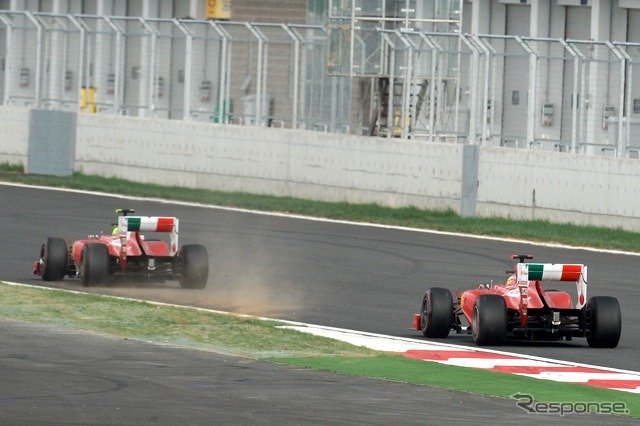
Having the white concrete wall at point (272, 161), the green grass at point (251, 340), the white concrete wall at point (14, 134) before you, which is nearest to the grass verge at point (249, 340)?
the green grass at point (251, 340)

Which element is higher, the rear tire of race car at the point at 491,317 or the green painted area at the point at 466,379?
the rear tire of race car at the point at 491,317

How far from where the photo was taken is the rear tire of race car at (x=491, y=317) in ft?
43.6

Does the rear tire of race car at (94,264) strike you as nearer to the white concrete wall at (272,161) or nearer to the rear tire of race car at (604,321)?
the rear tire of race car at (604,321)

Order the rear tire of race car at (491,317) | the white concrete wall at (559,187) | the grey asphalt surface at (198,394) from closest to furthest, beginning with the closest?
the grey asphalt surface at (198,394)
the rear tire of race car at (491,317)
the white concrete wall at (559,187)

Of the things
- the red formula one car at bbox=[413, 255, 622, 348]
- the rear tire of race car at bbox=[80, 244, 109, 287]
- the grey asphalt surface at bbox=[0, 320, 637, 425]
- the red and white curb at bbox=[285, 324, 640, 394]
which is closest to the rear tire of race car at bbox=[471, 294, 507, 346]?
the red formula one car at bbox=[413, 255, 622, 348]

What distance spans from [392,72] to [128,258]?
12411mm

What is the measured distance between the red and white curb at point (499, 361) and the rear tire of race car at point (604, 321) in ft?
3.04

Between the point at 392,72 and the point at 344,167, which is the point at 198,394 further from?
the point at 392,72

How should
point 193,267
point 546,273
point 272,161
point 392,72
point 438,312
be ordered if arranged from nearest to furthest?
point 546,273, point 438,312, point 193,267, point 392,72, point 272,161

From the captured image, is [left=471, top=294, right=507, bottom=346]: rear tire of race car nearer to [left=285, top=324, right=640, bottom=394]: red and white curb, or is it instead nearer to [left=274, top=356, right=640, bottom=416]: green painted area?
[left=285, top=324, right=640, bottom=394]: red and white curb

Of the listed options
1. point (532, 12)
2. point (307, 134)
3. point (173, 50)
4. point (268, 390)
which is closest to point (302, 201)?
point (307, 134)

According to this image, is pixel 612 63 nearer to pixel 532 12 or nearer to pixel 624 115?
pixel 624 115

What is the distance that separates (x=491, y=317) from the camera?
43.6ft

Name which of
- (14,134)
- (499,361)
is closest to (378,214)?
(14,134)
